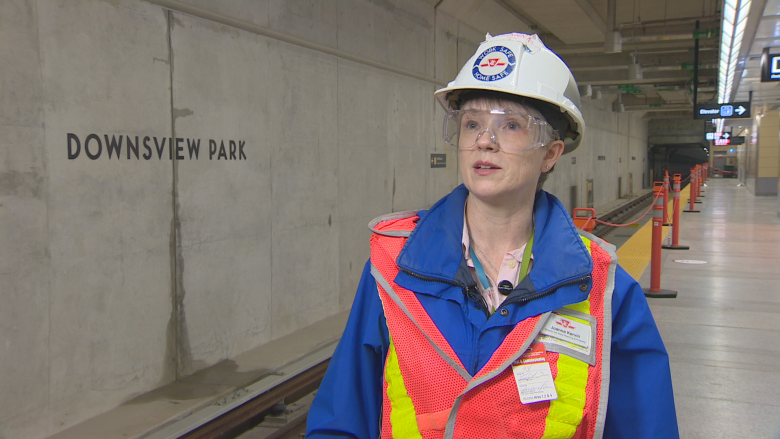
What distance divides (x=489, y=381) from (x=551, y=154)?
0.76m

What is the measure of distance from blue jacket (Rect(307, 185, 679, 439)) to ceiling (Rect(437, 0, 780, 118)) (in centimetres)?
859

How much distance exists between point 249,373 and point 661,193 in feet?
19.7

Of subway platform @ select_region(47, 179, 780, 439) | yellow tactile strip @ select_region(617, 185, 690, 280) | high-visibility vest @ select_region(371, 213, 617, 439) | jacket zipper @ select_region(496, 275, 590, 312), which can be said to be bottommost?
subway platform @ select_region(47, 179, 780, 439)

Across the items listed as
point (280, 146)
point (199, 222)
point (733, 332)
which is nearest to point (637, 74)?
point (733, 332)

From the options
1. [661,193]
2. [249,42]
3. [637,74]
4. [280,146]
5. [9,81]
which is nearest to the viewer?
[9,81]

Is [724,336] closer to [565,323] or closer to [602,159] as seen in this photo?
[565,323]

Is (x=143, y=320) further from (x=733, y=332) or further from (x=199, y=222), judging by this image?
(x=733, y=332)

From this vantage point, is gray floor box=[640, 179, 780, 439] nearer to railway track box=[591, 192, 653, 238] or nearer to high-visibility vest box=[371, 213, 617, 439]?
high-visibility vest box=[371, 213, 617, 439]

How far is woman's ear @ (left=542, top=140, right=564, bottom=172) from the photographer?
191cm

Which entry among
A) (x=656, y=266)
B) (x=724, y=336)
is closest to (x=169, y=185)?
(x=724, y=336)

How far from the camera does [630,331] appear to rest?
5.42ft

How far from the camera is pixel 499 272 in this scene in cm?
180

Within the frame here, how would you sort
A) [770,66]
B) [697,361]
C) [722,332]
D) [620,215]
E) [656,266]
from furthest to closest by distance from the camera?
[620,215], [770,66], [656,266], [722,332], [697,361]

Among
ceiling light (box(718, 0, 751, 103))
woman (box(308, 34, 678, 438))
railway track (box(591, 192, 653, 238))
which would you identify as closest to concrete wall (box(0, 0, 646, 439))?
woman (box(308, 34, 678, 438))
